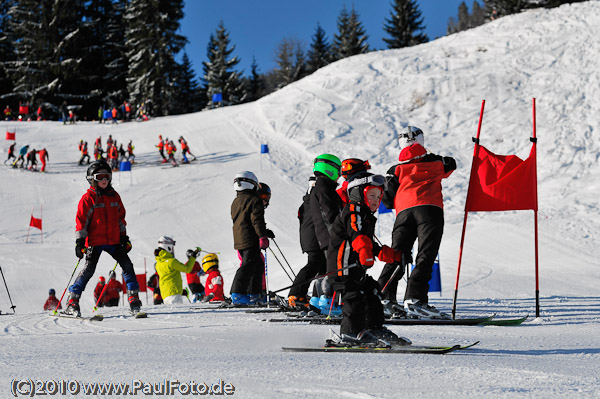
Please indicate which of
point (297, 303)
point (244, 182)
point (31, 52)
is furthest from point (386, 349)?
point (31, 52)

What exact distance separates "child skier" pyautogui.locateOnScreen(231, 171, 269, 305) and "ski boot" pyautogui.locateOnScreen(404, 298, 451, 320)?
2.51 metres

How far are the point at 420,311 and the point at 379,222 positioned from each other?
568 inches

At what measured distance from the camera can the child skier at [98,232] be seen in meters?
6.63

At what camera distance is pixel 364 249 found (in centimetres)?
409

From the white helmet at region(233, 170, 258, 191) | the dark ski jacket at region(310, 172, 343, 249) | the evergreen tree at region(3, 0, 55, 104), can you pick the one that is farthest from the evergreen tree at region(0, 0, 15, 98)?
the dark ski jacket at region(310, 172, 343, 249)

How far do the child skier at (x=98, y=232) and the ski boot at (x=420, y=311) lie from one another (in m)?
3.23

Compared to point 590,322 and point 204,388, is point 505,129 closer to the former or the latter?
point 590,322

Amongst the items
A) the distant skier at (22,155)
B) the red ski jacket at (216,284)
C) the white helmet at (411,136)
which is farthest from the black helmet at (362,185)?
the distant skier at (22,155)

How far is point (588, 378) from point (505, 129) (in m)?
26.2

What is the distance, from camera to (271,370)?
307 cm

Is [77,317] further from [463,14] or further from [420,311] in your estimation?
[463,14]

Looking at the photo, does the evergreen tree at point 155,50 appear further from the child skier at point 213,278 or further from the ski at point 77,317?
the ski at point 77,317

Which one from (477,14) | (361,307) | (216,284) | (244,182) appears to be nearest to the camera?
(361,307)

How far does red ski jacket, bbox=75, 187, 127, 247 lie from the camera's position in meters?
6.66
